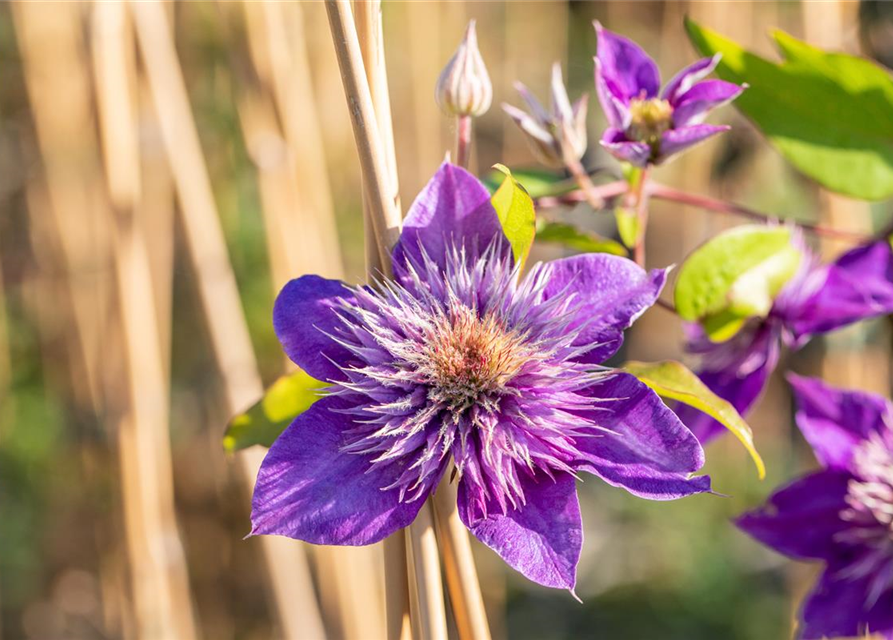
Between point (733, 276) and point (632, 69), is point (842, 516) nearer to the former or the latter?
point (733, 276)

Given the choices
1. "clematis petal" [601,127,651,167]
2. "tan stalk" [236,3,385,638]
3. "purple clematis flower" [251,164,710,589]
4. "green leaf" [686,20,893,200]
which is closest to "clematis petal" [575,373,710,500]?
"purple clematis flower" [251,164,710,589]

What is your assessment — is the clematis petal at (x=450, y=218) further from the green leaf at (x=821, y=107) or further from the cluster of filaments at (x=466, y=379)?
the green leaf at (x=821, y=107)

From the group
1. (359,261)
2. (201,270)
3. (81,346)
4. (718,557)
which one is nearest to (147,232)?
(81,346)

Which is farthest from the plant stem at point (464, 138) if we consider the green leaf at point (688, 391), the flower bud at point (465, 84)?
the green leaf at point (688, 391)

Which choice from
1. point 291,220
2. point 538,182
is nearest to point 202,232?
point 291,220

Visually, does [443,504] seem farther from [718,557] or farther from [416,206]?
[718,557]
